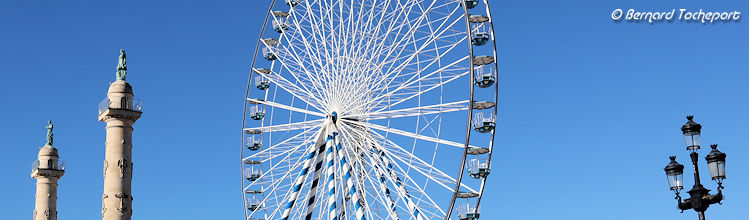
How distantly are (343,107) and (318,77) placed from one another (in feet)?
5.76

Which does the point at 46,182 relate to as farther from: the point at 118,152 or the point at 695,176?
the point at 695,176

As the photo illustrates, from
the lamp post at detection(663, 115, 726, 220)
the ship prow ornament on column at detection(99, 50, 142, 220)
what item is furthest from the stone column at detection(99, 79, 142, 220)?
the lamp post at detection(663, 115, 726, 220)

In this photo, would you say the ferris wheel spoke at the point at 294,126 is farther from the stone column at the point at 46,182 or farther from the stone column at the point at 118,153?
the stone column at the point at 46,182

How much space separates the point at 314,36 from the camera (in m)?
40.3

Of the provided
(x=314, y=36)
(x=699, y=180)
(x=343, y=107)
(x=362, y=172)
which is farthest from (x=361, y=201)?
(x=699, y=180)

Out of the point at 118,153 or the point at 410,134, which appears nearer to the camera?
the point at 118,153

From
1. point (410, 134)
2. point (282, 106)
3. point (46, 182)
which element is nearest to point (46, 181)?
point (46, 182)

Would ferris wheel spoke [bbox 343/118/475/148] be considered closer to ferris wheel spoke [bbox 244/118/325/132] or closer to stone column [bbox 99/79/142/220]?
ferris wheel spoke [bbox 244/118/325/132]

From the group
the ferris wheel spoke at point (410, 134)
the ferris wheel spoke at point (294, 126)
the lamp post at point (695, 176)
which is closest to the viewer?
the lamp post at point (695, 176)

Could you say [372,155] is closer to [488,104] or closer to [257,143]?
[488,104]

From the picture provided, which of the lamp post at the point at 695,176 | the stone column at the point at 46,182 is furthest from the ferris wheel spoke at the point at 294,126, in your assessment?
the lamp post at the point at 695,176

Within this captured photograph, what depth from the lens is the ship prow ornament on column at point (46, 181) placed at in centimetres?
4775

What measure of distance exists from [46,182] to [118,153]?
17.5 meters

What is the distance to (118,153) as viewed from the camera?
32.5 meters
